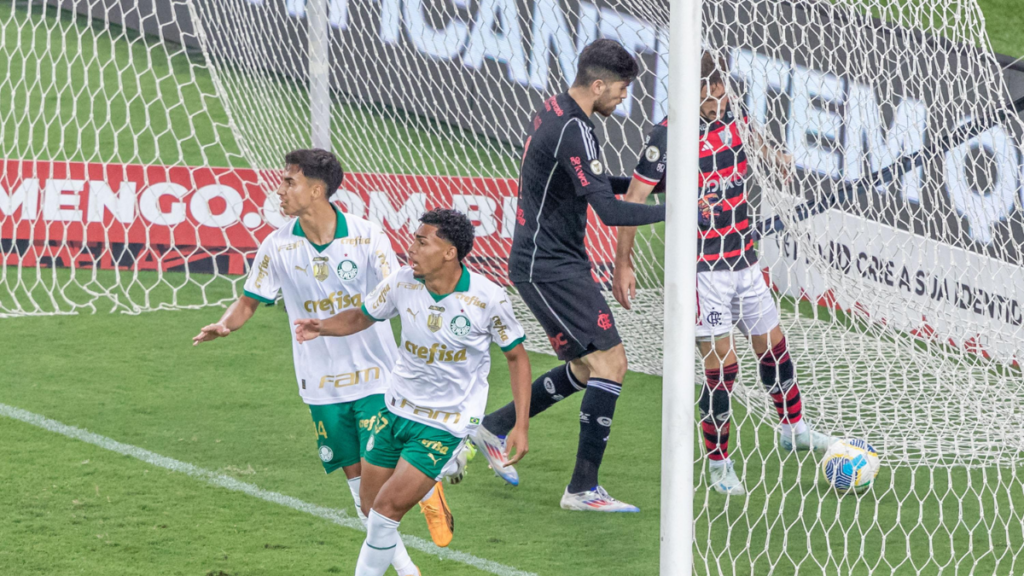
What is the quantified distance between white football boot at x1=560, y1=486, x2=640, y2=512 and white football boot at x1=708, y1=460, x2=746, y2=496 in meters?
0.35

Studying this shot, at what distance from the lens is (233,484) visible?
16.4 ft


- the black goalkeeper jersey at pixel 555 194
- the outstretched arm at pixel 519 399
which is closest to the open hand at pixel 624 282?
the black goalkeeper jersey at pixel 555 194

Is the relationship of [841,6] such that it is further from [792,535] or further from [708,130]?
[792,535]

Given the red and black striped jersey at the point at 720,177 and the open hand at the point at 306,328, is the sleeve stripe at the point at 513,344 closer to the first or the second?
the open hand at the point at 306,328

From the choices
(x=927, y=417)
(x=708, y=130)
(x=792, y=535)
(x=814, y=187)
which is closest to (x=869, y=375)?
(x=927, y=417)

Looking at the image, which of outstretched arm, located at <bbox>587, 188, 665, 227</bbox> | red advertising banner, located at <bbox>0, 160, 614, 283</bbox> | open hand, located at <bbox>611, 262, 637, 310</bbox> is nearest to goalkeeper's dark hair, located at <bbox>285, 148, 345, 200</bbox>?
outstretched arm, located at <bbox>587, 188, 665, 227</bbox>

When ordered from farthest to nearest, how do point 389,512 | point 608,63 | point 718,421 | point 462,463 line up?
point 718,421, point 462,463, point 608,63, point 389,512

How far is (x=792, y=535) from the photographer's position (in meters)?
4.61

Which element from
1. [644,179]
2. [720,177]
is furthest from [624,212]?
[720,177]

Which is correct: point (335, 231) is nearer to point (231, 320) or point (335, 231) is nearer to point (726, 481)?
point (231, 320)

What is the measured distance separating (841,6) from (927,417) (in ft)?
6.11

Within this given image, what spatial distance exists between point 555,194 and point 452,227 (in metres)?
0.92

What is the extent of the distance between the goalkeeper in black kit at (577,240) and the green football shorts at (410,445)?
3.15 feet

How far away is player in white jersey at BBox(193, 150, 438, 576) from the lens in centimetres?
406
